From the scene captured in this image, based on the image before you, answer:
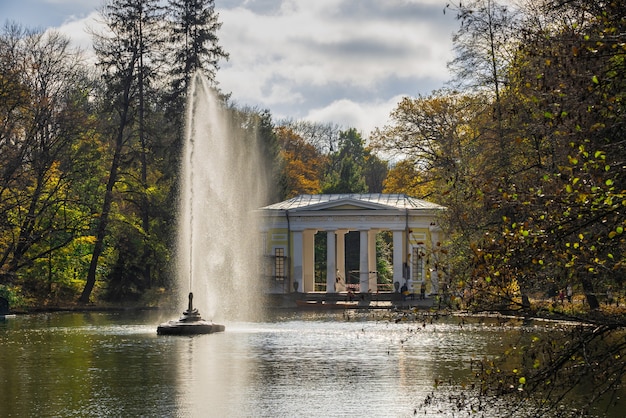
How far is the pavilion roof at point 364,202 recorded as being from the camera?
6017 cm

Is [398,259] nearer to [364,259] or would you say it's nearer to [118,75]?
[364,259]

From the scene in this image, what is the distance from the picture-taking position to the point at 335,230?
62094 millimetres

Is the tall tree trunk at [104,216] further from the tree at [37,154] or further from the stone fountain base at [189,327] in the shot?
the stone fountain base at [189,327]

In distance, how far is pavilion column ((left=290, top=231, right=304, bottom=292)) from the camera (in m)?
62.0

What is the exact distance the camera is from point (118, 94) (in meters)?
57.1

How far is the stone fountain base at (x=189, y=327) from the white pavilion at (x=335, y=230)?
2694 centimetres

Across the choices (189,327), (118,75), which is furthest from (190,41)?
(189,327)

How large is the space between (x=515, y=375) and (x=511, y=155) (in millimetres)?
25424

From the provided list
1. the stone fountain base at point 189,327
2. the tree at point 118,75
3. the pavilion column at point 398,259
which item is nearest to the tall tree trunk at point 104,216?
the tree at point 118,75

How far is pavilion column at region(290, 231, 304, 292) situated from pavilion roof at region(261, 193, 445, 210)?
1836 millimetres

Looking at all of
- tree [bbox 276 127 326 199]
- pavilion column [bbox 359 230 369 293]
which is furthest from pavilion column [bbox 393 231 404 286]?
tree [bbox 276 127 326 199]

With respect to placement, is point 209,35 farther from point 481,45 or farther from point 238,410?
point 238,410

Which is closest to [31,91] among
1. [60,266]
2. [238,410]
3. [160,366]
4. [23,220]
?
[23,220]

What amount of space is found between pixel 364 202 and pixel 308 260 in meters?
5.92
